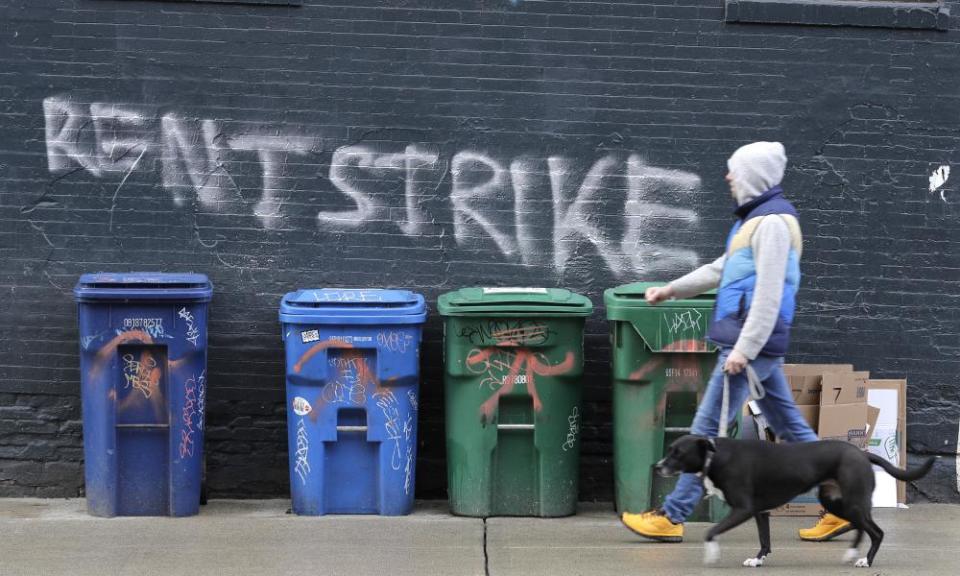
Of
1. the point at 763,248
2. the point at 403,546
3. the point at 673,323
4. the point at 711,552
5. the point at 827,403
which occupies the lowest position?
the point at 403,546

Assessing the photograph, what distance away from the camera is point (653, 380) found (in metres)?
7.14

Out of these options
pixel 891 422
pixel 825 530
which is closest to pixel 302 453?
pixel 825 530

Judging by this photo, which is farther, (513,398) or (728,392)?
(513,398)

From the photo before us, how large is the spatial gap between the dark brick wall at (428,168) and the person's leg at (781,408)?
1.81m

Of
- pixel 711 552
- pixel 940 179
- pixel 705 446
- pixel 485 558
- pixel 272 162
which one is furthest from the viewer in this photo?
pixel 940 179

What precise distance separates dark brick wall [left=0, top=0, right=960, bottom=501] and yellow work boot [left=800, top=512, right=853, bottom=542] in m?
1.50

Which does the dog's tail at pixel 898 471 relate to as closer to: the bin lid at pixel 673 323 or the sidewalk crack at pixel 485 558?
the bin lid at pixel 673 323

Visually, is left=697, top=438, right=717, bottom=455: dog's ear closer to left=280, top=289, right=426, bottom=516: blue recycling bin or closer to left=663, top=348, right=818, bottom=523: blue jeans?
left=663, top=348, right=818, bottom=523: blue jeans

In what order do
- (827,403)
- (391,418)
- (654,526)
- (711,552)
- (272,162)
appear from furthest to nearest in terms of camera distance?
1. (272,162)
2. (827,403)
3. (391,418)
4. (654,526)
5. (711,552)

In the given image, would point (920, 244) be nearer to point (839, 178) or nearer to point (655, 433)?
point (839, 178)

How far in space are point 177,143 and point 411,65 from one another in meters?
1.46

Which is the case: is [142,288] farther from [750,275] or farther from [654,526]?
[750,275]

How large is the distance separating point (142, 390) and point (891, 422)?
4323mm

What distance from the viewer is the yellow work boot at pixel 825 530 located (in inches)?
261
